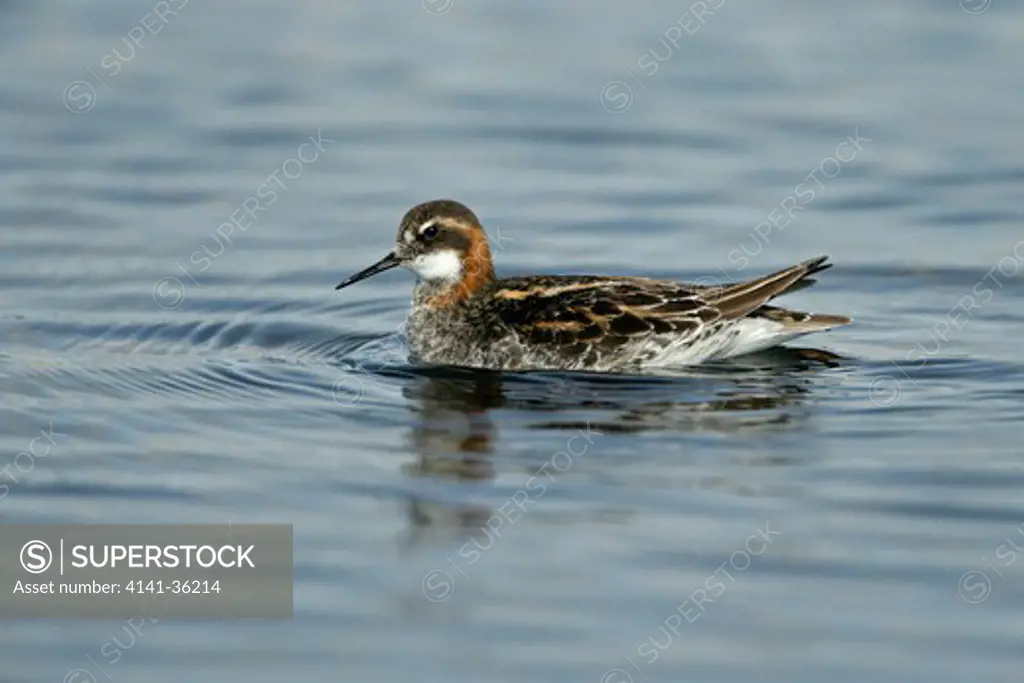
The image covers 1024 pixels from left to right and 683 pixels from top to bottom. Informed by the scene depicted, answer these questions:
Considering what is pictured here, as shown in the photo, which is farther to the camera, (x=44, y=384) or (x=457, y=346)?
(x=457, y=346)

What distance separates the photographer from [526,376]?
1568 cm

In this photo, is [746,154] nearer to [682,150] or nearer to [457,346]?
[682,150]

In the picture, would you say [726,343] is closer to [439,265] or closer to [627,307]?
[627,307]

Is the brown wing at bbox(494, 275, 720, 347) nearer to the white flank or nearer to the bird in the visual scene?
the bird

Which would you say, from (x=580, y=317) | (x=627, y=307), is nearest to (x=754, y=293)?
(x=627, y=307)

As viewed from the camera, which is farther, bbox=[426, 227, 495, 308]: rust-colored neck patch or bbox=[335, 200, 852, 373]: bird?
bbox=[426, 227, 495, 308]: rust-colored neck patch

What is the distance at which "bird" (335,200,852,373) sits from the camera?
51.5 ft

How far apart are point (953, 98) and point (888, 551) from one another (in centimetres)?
1091

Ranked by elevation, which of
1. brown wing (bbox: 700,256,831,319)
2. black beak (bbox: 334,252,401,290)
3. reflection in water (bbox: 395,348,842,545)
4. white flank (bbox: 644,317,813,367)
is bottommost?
reflection in water (bbox: 395,348,842,545)

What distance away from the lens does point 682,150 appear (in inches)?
817

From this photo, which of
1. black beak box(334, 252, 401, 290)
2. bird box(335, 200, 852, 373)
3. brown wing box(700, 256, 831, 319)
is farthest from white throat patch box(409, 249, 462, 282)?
brown wing box(700, 256, 831, 319)

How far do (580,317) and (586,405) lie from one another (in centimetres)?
120

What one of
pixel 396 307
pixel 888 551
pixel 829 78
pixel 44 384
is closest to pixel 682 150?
pixel 829 78

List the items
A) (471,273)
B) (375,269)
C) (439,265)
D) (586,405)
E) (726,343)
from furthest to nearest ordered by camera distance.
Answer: (471,273)
(439,265)
(375,269)
(726,343)
(586,405)
